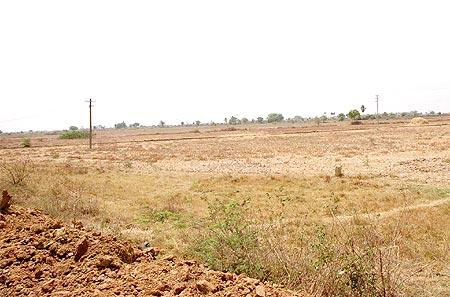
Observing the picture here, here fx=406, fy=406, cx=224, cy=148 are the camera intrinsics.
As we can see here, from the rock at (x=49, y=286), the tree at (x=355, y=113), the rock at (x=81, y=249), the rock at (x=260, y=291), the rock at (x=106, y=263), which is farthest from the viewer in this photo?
the tree at (x=355, y=113)

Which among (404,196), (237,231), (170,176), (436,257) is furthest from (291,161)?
(237,231)

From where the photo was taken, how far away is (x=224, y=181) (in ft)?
73.5

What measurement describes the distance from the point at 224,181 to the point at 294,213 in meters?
8.31

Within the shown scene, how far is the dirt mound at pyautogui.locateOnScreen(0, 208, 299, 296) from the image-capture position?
4730 millimetres

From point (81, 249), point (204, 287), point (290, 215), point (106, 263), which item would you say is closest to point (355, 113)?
point (290, 215)

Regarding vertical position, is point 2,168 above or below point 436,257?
above

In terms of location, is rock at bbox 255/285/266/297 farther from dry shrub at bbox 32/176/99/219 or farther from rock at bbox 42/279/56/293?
dry shrub at bbox 32/176/99/219

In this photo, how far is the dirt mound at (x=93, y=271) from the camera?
15.5 ft

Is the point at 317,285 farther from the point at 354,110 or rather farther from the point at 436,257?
the point at 354,110

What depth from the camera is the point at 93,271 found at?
536 centimetres

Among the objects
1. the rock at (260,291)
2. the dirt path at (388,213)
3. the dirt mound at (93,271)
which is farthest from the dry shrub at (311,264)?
the dirt path at (388,213)

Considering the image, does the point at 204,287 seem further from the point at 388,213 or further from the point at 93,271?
the point at 388,213

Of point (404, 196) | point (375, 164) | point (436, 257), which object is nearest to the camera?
point (436, 257)

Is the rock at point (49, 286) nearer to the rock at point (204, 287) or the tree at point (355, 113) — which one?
the rock at point (204, 287)
